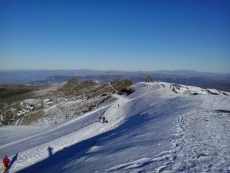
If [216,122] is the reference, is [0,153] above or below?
below

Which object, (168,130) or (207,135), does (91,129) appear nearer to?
(168,130)

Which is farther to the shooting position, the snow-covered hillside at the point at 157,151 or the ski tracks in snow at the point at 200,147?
the snow-covered hillside at the point at 157,151

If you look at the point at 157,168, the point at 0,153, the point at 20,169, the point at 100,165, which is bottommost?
the point at 0,153

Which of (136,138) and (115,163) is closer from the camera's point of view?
(115,163)

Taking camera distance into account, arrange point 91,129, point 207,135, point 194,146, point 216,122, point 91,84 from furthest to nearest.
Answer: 1. point 91,84
2. point 91,129
3. point 216,122
4. point 207,135
5. point 194,146

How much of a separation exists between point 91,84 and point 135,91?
174 ft

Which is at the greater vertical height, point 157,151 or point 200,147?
point 200,147

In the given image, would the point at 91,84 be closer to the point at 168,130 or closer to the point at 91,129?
the point at 91,129

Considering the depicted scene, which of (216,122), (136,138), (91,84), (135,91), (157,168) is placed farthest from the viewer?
(91,84)

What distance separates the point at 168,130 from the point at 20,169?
13940mm

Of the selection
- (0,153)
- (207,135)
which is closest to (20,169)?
(0,153)

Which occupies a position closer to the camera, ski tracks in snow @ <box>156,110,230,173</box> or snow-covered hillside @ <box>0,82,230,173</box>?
ski tracks in snow @ <box>156,110,230,173</box>

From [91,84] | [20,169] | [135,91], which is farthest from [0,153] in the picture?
[91,84]

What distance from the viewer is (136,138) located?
17.9 metres
